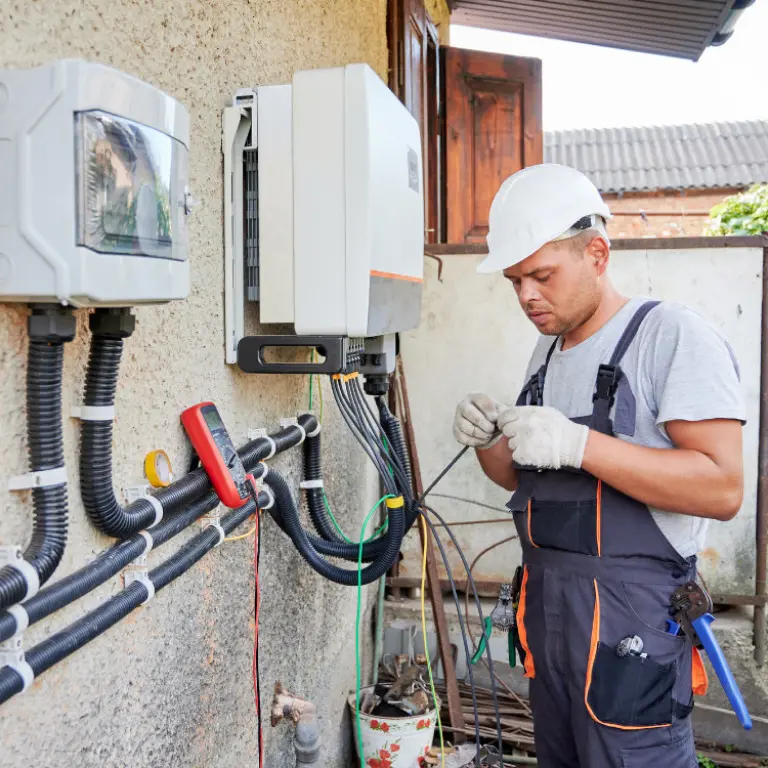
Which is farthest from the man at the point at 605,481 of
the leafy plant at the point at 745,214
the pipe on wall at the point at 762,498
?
the leafy plant at the point at 745,214

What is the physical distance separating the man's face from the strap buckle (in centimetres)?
16

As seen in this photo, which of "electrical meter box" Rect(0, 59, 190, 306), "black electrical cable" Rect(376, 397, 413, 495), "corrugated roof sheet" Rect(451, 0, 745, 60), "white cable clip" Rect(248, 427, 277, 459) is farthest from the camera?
"corrugated roof sheet" Rect(451, 0, 745, 60)

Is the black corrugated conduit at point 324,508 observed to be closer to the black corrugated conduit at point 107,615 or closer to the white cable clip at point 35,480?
the black corrugated conduit at point 107,615

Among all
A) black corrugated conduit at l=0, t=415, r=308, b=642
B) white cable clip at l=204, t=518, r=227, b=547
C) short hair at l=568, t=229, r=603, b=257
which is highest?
short hair at l=568, t=229, r=603, b=257

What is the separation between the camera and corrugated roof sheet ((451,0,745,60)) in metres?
4.84

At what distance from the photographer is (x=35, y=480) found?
1052mm

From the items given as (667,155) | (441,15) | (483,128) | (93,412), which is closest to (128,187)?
(93,412)

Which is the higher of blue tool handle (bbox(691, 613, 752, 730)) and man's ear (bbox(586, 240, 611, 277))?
man's ear (bbox(586, 240, 611, 277))

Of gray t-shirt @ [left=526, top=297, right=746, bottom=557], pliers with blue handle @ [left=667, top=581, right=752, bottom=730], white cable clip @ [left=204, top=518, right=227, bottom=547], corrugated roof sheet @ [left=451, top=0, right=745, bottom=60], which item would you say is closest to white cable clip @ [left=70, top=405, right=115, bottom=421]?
white cable clip @ [left=204, top=518, right=227, bottom=547]

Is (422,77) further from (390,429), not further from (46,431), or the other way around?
(46,431)

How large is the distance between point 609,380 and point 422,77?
3231 millimetres

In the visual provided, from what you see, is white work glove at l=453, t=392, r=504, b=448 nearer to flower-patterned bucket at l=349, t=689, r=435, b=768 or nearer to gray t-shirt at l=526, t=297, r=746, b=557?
gray t-shirt at l=526, t=297, r=746, b=557

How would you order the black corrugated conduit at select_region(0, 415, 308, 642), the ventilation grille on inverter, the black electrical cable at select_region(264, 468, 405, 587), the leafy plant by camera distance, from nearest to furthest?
the black corrugated conduit at select_region(0, 415, 308, 642) < the ventilation grille on inverter < the black electrical cable at select_region(264, 468, 405, 587) < the leafy plant

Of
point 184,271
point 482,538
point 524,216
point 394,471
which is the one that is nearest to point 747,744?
point 482,538
